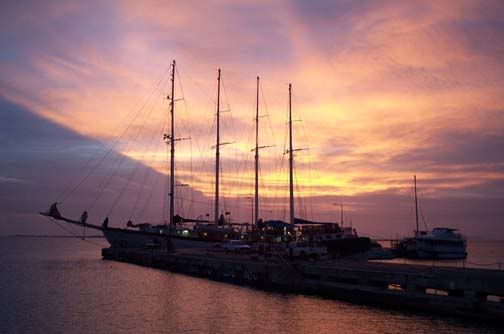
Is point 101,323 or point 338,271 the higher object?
point 338,271

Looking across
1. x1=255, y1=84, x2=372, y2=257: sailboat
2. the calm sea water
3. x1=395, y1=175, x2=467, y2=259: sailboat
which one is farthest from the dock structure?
x1=395, y1=175, x2=467, y2=259: sailboat

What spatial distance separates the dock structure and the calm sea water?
1.12m

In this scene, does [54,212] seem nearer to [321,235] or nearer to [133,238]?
[133,238]

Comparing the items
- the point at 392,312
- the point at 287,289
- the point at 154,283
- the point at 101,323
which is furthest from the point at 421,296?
the point at 154,283

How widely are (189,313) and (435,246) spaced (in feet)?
291

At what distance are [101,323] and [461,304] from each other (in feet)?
78.2

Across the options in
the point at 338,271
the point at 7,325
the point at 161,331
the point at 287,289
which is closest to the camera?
the point at 161,331

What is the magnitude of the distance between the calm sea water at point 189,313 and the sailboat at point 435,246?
72.2m

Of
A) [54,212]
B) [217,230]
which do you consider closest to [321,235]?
[217,230]

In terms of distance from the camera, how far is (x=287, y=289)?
47000 mm

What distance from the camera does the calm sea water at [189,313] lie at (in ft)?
104

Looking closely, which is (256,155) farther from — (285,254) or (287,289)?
(287,289)

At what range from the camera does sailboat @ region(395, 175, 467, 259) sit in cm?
11306

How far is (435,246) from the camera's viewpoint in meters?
113
